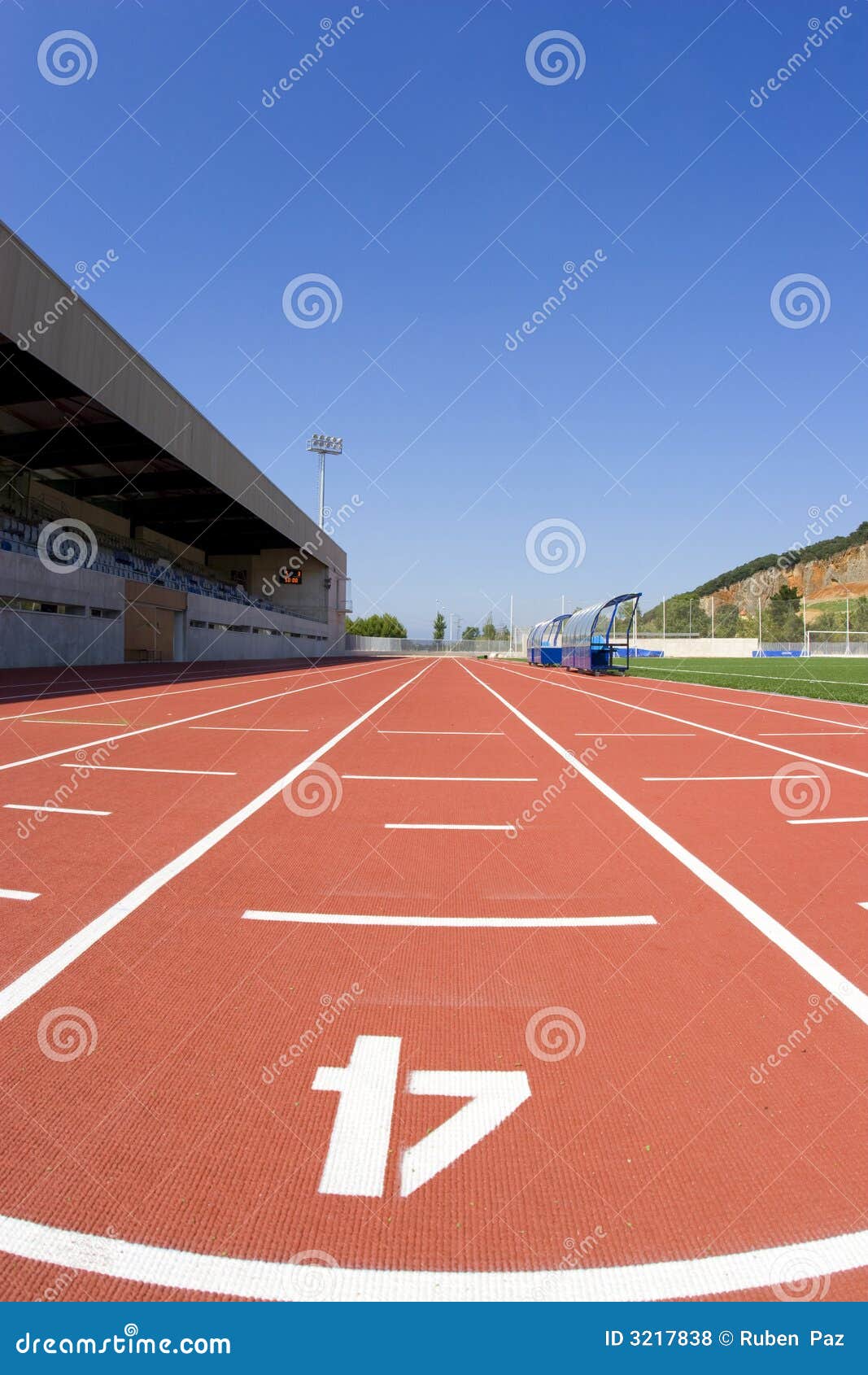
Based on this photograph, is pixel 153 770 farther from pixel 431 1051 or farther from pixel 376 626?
pixel 376 626

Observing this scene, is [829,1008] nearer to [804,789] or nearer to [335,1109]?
[335,1109]

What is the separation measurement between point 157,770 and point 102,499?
40.2 meters

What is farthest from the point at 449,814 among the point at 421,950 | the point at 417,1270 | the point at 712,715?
the point at 712,715

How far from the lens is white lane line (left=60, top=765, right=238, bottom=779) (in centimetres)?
845

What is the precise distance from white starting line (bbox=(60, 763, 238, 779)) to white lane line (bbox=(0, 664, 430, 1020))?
1.17 metres

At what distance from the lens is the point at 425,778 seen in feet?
28.2

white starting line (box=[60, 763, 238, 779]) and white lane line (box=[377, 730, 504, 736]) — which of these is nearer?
white starting line (box=[60, 763, 238, 779])

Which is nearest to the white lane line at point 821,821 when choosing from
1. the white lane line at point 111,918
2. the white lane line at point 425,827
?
the white lane line at point 425,827

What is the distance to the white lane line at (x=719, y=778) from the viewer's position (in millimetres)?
8531

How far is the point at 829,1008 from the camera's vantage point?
131 inches

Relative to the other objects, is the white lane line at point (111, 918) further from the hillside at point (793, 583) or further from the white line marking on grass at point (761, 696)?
the hillside at point (793, 583)

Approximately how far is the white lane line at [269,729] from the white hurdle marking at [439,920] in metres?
7.98

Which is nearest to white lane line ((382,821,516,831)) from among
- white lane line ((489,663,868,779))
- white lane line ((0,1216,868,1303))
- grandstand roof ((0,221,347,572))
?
white lane line ((0,1216,868,1303))

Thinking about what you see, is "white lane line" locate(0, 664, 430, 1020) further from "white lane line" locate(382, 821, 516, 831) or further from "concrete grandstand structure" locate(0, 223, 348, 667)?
"concrete grandstand structure" locate(0, 223, 348, 667)
